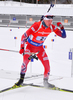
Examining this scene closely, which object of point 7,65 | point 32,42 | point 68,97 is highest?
point 32,42

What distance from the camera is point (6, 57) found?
789 cm

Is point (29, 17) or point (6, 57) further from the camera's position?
point (29, 17)

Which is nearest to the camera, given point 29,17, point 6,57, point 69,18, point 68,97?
point 68,97

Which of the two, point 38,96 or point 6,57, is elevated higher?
point 6,57

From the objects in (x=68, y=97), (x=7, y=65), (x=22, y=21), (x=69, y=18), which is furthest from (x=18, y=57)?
(x=22, y=21)

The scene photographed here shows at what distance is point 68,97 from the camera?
3551mm

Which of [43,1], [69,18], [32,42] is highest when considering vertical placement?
[43,1]

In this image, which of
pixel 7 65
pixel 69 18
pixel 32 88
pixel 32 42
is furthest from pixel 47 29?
pixel 69 18

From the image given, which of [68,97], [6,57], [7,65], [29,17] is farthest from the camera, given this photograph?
[29,17]

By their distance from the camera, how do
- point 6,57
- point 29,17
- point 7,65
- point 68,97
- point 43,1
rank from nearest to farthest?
point 68,97 → point 7,65 → point 6,57 → point 29,17 → point 43,1

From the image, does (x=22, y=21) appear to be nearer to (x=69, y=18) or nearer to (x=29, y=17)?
(x=29, y=17)

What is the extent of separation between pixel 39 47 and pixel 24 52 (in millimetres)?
306

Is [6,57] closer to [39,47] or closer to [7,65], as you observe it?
[7,65]

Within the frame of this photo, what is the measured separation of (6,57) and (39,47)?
4241mm
